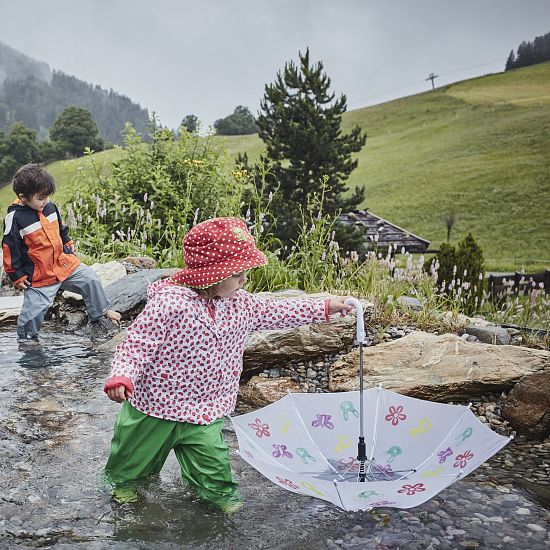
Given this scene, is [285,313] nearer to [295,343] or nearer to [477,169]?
[295,343]

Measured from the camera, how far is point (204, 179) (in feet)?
30.0

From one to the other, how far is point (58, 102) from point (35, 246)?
77514 millimetres

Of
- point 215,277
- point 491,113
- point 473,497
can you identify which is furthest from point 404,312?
point 491,113

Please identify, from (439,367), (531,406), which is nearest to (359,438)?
(531,406)

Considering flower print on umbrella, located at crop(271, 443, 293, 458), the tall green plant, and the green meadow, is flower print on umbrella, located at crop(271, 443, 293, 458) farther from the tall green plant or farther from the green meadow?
the green meadow

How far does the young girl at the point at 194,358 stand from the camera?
2.72 metres

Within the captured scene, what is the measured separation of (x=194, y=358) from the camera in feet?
9.17

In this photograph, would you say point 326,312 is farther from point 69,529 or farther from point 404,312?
point 404,312

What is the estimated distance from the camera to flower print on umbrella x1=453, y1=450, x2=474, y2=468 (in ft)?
7.95

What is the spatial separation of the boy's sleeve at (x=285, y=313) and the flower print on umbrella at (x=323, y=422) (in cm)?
43

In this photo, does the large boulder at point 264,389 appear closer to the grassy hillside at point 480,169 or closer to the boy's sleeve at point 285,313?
the boy's sleeve at point 285,313

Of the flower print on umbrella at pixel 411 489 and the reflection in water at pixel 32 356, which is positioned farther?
the reflection in water at pixel 32 356

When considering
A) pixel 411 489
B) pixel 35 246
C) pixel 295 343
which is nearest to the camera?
pixel 411 489

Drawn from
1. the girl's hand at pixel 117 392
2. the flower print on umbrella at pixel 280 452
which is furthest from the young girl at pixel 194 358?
the flower print on umbrella at pixel 280 452
